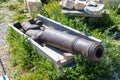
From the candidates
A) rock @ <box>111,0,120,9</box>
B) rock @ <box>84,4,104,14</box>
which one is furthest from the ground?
rock @ <box>111,0,120,9</box>

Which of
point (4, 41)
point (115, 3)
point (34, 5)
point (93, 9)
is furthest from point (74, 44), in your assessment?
point (34, 5)

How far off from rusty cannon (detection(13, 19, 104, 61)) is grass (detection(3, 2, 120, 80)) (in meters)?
0.17

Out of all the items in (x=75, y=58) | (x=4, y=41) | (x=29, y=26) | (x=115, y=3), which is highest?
(x=115, y=3)

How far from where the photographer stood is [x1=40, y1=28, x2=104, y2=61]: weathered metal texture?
5.70 m

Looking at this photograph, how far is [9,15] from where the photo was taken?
32.6 ft

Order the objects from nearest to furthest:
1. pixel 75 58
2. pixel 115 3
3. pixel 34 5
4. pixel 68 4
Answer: pixel 75 58, pixel 68 4, pixel 115 3, pixel 34 5

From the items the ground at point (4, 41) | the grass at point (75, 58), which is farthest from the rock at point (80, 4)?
the ground at point (4, 41)

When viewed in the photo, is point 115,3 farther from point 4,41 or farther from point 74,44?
point 4,41

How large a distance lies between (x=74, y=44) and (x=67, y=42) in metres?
0.21

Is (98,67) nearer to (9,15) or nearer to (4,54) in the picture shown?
(4,54)

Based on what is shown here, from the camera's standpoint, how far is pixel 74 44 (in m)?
6.00

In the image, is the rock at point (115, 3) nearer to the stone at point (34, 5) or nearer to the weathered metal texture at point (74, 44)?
the stone at point (34, 5)

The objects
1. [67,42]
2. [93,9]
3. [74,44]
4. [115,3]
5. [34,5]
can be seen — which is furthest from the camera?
[34,5]

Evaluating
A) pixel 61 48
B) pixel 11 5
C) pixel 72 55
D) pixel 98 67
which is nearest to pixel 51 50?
pixel 61 48
